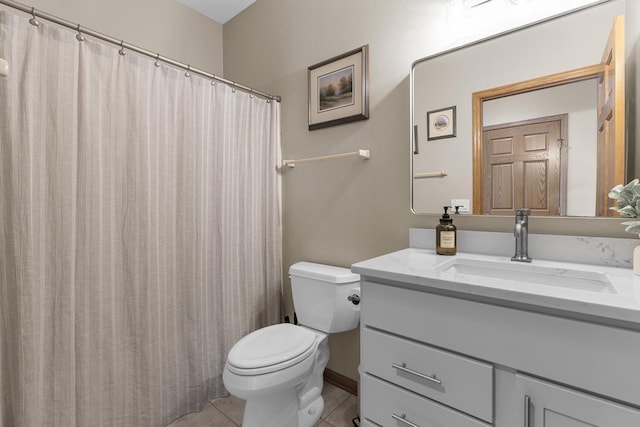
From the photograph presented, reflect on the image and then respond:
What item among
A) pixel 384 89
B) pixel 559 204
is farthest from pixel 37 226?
pixel 559 204

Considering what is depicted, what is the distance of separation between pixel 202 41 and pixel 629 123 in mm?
2613

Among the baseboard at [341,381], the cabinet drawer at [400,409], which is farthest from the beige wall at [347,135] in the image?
the cabinet drawer at [400,409]

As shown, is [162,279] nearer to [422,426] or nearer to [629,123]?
[422,426]

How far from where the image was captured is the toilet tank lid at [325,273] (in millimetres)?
1509

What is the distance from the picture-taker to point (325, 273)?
155 cm

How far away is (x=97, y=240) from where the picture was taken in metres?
1.27

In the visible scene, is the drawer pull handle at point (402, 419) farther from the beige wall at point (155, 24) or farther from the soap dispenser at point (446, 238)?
the beige wall at point (155, 24)

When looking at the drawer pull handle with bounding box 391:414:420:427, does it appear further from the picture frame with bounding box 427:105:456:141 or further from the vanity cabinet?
the picture frame with bounding box 427:105:456:141

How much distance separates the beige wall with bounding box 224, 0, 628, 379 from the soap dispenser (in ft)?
0.42

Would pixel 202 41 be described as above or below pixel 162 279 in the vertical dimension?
above

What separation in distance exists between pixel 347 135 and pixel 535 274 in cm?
113

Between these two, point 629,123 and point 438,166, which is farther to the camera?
point 438,166

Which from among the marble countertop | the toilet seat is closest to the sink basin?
the marble countertop

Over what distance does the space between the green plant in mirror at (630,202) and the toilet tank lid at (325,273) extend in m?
0.99
